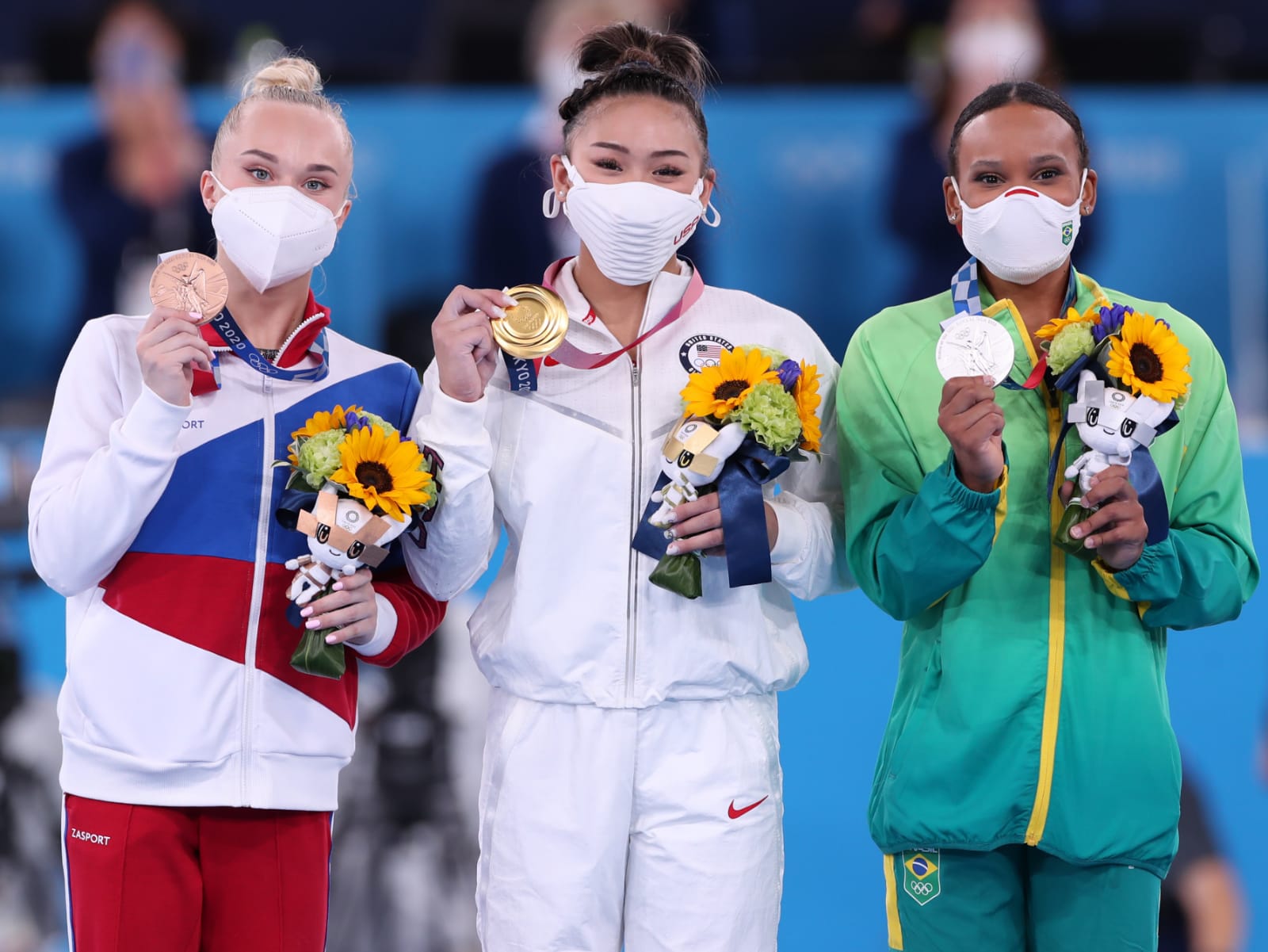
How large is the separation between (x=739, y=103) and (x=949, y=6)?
1.00 meters

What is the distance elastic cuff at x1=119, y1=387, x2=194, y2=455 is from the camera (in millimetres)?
2650

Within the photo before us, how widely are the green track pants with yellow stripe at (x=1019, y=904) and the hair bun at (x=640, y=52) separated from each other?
5.22 ft

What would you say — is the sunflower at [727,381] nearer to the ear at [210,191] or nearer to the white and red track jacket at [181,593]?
the white and red track jacket at [181,593]

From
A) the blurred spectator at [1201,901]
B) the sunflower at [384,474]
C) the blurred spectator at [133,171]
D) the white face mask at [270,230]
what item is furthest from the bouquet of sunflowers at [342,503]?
the blurred spectator at [133,171]

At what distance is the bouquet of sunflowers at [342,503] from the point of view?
2.71 metres

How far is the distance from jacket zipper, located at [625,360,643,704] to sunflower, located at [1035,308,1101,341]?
77 centimetres

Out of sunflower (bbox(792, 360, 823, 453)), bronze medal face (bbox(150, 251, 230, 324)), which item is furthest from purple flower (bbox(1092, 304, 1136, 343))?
bronze medal face (bbox(150, 251, 230, 324))

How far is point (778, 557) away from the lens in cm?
288

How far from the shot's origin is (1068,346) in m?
2.71

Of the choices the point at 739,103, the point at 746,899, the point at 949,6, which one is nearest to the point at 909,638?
the point at 746,899

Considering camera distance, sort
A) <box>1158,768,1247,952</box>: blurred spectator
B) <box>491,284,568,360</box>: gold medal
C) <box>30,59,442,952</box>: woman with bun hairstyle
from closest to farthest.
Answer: <box>30,59,442,952</box>: woman with bun hairstyle < <box>491,284,568,360</box>: gold medal < <box>1158,768,1247,952</box>: blurred spectator

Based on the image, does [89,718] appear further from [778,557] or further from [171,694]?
[778,557]

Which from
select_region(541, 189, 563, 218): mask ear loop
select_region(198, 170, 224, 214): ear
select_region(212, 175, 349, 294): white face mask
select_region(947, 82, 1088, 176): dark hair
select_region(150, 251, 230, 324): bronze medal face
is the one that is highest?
select_region(947, 82, 1088, 176): dark hair

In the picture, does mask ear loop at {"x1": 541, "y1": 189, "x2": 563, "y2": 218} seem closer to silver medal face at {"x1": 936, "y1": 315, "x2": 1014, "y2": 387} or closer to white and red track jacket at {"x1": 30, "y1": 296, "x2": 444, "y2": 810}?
white and red track jacket at {"x1": 30, "y1": 296, "x2": 444, "y2": 810}
